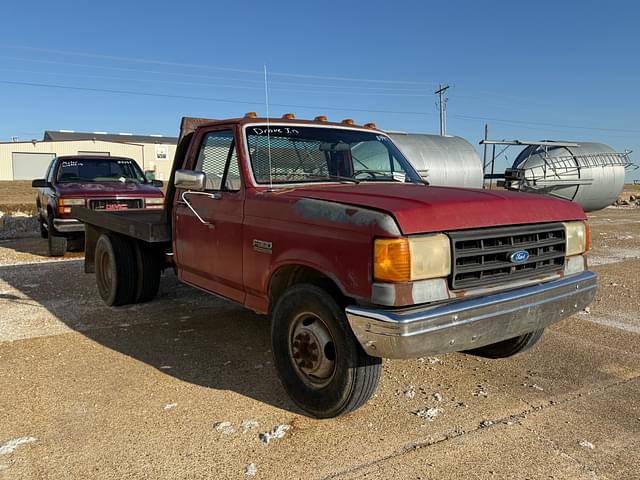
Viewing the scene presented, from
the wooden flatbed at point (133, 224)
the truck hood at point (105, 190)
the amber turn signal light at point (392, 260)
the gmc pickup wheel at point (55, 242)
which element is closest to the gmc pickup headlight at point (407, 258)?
the amber turn signal light at point (392, 260)

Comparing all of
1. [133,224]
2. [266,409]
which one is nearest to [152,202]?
[133,224]

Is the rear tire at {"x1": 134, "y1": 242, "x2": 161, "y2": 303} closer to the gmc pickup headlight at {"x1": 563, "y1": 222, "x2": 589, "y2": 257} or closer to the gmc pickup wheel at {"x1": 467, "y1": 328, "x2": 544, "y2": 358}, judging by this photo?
the gmc pickup wheel at {"x1": 467, "y1": 328, "x2": 544, "y2": 358}

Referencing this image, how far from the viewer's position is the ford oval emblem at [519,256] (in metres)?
3.31

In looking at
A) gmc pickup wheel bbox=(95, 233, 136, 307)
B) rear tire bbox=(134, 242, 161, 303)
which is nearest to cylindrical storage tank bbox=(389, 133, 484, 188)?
rear tire bbox=(134, 242, 161, 303)

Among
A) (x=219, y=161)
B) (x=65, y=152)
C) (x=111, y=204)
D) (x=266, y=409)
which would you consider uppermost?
(x=65, y=152)

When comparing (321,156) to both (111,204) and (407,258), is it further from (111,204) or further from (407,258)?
(111,204)

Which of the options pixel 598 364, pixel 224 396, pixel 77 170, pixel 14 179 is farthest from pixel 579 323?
pixel 14 179

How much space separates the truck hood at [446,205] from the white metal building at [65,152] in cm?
5449

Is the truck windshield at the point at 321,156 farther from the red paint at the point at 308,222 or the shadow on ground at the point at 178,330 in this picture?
the shadow on ground at the point at 178,330

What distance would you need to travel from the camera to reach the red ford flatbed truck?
2939 mm

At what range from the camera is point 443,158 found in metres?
16.5

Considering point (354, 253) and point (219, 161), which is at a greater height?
point (219, 161)

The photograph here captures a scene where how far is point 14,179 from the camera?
56375mm

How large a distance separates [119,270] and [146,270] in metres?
0.29
